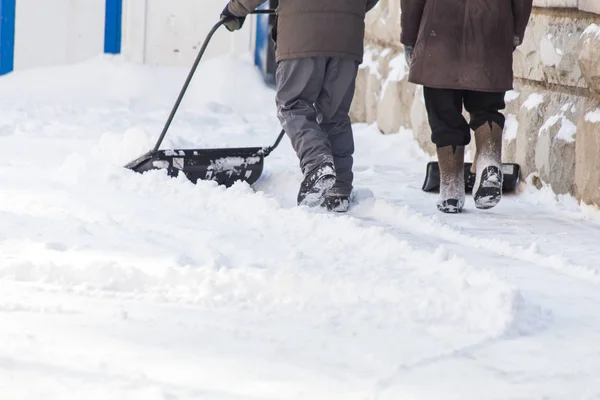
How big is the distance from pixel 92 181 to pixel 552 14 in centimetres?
208

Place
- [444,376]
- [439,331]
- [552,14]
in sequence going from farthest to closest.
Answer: [552,14] < [439,331] < [444,376]

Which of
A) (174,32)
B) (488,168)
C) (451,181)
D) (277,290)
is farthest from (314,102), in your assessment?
(174,32)

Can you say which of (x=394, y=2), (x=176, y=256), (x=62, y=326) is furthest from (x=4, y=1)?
(x=62, y=326)

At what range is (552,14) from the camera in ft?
16.0

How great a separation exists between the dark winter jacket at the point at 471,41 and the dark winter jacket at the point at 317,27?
0.92ft

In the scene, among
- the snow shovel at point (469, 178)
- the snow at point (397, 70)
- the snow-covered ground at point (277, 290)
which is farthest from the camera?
the snow at point (397, 70)

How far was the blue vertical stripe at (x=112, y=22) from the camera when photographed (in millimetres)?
8625

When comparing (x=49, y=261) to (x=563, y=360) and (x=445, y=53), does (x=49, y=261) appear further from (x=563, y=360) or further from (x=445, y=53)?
(x=445, y=53)

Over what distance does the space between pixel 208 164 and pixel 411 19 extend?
1.03 m

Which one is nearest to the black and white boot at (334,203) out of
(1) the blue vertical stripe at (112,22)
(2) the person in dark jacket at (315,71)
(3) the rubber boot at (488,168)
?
(2) the person in dark jacket at (315,71)

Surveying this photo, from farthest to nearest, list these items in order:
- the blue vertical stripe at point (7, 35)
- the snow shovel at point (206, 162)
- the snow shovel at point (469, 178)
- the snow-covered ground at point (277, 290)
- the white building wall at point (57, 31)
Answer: the white building wall at point (57, 31), the blue vertical stripe at point (7, 35), the snow shovel at point (469, 178), the snow shovel at point (206, 162), the snow-covered ground at point (277, 290)

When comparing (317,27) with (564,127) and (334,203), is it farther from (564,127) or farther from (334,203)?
(564,127)

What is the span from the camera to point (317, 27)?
4.30m

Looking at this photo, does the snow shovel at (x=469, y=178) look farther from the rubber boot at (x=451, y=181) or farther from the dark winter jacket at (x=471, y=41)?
the dark winter jacket at (x=471, y=41)
